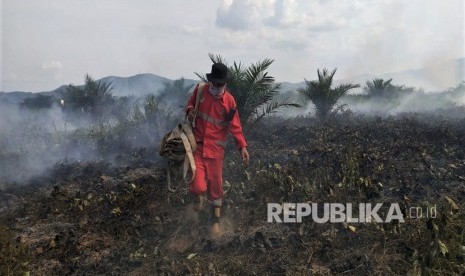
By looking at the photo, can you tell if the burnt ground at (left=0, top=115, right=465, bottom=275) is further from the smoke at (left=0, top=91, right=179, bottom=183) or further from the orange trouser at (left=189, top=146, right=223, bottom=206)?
the smoke at (left=0, top=91, right=179, bottom=183)

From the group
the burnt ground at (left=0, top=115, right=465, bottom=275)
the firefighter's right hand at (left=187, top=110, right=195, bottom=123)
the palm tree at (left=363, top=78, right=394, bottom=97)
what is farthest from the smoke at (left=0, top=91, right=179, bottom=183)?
the palm tree at (left=363, top=78, right=394, bottom=97)

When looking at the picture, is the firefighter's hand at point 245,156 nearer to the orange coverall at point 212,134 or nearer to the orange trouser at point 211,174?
the orange coverall at point 212,134

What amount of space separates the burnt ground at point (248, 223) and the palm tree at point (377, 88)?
11393 mm

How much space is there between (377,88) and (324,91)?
8005 millimetres

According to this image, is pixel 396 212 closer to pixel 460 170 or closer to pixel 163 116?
pixel 460 170

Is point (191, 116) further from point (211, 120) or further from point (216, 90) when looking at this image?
point (216, 90)

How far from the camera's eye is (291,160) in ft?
25.0

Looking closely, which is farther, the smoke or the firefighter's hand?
the smoke

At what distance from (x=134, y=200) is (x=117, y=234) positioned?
2.55ft

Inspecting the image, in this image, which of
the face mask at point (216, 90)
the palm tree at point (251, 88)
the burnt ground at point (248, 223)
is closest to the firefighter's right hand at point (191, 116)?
the face mask at point (216, 90)

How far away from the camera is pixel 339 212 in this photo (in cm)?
492

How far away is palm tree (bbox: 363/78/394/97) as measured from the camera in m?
19.0

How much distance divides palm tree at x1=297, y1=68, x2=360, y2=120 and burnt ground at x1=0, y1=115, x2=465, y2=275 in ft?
14.8

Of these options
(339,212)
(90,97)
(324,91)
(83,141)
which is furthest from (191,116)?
(90,97)
